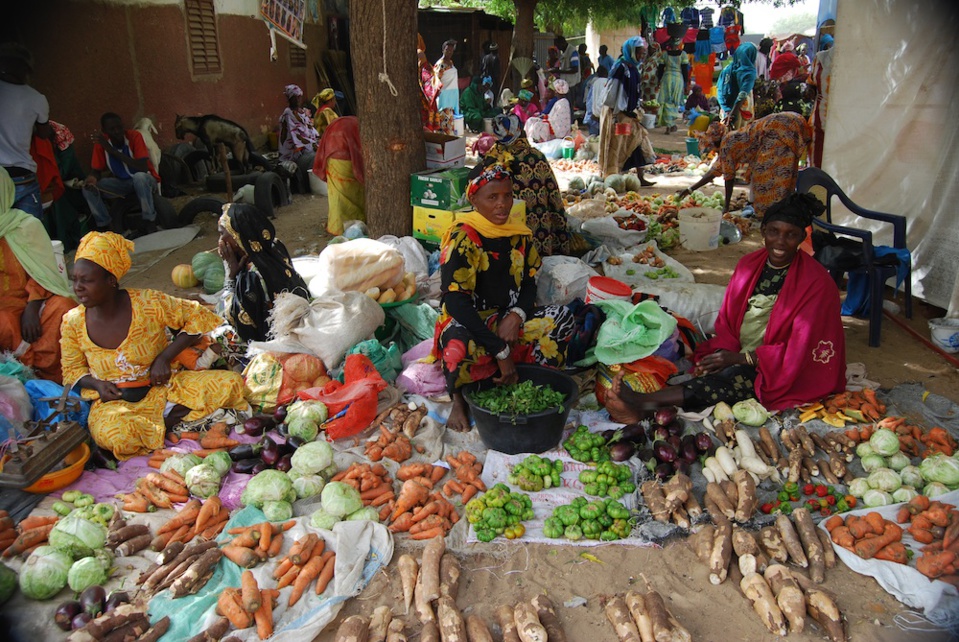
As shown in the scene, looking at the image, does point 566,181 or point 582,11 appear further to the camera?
point 582,11

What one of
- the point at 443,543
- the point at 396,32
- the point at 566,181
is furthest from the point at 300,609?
the point at 566,181

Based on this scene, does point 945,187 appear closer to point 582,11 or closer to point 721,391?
point 721,391

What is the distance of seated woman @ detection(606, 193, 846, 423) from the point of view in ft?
12.0

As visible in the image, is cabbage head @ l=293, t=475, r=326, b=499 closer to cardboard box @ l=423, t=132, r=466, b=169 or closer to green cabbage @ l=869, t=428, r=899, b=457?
green cabbage @ l=869, t=428, r=899, b=457

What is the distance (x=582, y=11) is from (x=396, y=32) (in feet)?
49.9

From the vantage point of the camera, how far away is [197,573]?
105 inches

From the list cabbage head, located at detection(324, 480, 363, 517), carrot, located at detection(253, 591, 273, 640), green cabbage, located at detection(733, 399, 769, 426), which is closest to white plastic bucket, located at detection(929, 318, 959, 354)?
green cabbage, located at detection(733, 399, 769, 426)

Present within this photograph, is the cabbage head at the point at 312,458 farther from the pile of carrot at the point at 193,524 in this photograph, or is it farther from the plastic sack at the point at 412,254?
the plastic sack at the point at 412,254

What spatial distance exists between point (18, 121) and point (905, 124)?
752cm

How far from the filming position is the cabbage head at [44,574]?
2650 mm

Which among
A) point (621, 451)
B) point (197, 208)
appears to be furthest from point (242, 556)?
point (197, 208)

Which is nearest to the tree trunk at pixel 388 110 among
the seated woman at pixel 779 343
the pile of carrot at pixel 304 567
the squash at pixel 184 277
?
the squash at pixel 184 277

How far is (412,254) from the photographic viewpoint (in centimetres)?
563

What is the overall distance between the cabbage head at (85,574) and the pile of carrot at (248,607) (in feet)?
1.81
